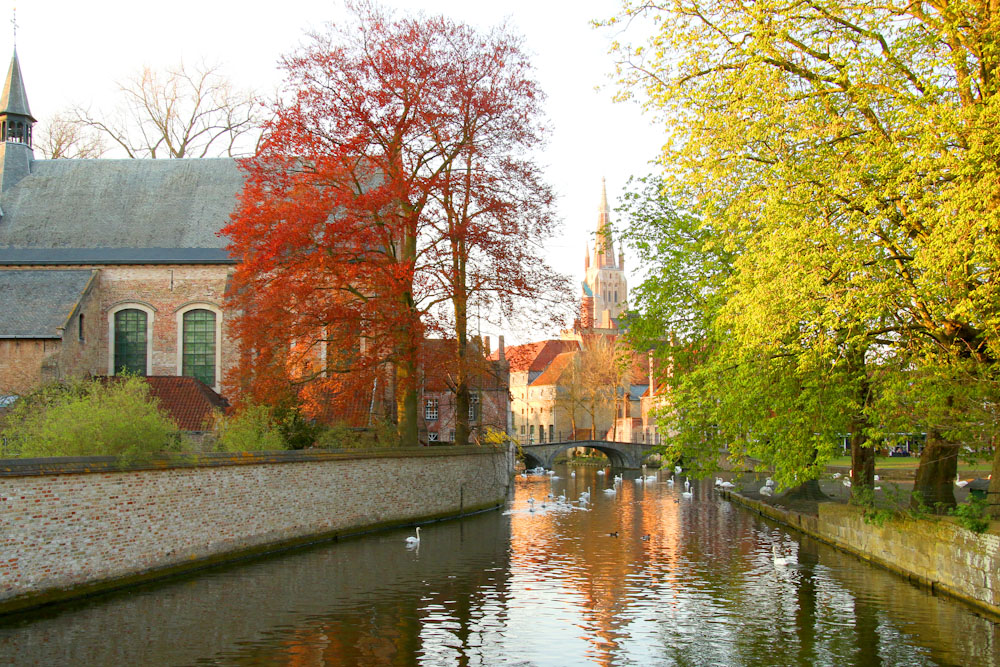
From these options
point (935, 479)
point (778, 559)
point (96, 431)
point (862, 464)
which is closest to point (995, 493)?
point (935, 479)

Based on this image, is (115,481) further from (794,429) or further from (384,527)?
(794,429)

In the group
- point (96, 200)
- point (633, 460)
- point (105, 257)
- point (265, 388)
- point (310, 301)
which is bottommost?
point (633, 460)

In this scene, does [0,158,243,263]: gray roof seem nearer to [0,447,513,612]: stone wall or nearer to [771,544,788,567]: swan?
[0,447,513,612]: stone wall

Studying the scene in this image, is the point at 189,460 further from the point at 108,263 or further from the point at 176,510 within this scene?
the point at 108,263

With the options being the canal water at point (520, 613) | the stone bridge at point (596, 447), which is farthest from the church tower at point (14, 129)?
the stone bridge at point (596, 447)

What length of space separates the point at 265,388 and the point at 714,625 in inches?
526

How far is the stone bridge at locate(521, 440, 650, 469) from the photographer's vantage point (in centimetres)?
6138

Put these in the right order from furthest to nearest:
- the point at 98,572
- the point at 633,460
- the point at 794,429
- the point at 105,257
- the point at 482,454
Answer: the point at 633,460 → the point at 105,257 → the point at 482,454 → the point at 794,429 → the point at 98,572

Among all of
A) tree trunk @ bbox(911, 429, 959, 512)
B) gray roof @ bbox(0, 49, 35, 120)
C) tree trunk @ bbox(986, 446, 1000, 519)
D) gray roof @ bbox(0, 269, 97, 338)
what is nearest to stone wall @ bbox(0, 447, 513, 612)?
gray roof @ bbox(0, 269, 97, 338)

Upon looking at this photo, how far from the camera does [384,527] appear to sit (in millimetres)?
23391

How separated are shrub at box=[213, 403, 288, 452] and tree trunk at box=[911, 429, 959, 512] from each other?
41.9ft

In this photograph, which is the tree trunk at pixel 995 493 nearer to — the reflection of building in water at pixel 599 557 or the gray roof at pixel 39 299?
the reflection of building in water at pixel 599 557

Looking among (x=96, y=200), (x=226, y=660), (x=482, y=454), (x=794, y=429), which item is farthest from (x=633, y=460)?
(x=226, y=660)

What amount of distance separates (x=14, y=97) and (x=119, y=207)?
22.3ft
